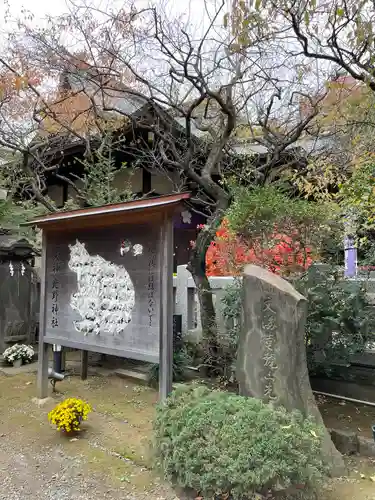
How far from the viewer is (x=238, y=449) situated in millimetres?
2865

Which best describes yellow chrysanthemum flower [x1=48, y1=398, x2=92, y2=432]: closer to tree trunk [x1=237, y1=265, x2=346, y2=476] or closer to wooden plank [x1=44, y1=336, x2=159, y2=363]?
wooden plank [x1=44, y1=336, x2=159, y2=363]

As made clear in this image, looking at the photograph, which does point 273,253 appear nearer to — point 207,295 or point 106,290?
point 207,295

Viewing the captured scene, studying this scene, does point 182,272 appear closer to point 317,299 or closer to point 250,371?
point 317,299

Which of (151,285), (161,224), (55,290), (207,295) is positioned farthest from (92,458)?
(207,295)

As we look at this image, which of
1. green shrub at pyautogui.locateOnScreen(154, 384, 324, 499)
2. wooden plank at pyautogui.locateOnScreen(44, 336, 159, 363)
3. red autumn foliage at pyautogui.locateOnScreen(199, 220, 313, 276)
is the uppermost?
red autumn foliage at pyautogui.locateOnScreen(199, 220, 313, 276)

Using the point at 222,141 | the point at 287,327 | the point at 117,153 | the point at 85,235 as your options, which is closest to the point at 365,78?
the point at 222,141

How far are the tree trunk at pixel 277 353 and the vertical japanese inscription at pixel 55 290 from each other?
3238mm

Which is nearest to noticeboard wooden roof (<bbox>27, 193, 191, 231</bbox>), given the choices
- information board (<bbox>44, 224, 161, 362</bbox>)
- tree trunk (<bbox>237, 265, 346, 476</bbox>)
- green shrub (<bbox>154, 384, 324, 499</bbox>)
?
information board (<bbox>44, 224, 161, 362</bbox>)

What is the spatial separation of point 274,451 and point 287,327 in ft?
3.84

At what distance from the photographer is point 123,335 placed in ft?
16.4

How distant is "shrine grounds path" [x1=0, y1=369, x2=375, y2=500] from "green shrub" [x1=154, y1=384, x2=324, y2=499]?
18.0 inches

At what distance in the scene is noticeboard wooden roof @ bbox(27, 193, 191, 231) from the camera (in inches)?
169

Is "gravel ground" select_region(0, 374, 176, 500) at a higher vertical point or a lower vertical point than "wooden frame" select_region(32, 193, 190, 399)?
lower

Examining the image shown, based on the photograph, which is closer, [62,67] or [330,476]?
[330,476]
